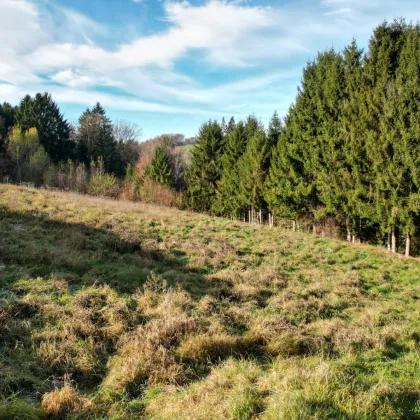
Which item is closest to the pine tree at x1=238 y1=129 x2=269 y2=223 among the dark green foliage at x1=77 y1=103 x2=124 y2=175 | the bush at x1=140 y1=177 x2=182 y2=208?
the bush at x1=140 y1=177 x2=182 y2=208

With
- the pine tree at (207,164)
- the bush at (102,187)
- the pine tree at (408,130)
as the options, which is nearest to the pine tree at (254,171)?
the pine tree at (207,164)

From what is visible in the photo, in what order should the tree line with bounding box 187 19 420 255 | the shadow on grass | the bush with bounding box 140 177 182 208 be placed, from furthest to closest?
the bush with bounding box 140 177 182 208 → the tree line with bounding box 187 19 420 255 → the shadow on grass

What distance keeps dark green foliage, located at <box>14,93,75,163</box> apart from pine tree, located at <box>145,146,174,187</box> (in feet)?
51.4

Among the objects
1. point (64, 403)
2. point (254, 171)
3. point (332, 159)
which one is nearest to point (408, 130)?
point (332, 159)

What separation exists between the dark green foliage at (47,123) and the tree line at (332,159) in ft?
31.6

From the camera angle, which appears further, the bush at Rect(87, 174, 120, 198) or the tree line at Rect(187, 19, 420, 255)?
the bush at Rect(87, 174, 120, 198)

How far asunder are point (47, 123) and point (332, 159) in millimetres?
42899

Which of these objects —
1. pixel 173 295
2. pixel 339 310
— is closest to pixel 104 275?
pixel 173 295

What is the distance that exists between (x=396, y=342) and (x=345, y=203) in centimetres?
1227

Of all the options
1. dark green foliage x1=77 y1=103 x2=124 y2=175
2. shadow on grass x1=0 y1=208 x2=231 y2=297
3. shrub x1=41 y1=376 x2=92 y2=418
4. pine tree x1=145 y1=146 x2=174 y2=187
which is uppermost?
dark green foliage x1=77 y1=103 x2=124 y2=175

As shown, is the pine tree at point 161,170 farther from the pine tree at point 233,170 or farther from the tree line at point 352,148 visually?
the tree line at point 352,148

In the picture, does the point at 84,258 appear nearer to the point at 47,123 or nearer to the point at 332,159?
Answer: the point at 332,159

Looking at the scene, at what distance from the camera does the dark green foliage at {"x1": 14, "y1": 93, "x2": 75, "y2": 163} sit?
43719mm

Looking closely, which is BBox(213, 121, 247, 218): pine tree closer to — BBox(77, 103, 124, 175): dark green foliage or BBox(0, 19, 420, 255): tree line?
BBox(0, 19, 420, 255): tree line
